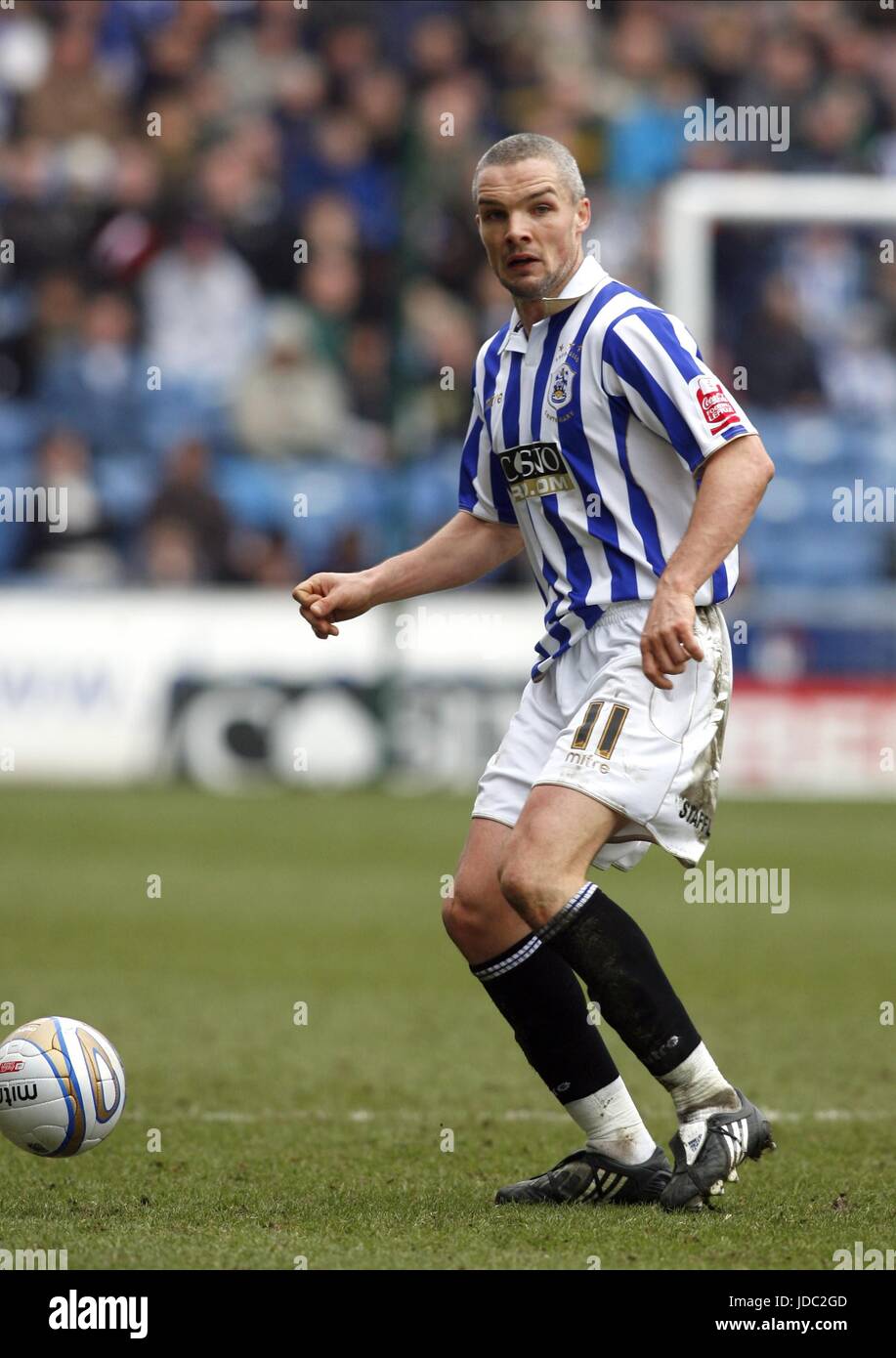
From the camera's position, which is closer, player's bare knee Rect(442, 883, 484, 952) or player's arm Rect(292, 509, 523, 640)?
player's bare knee Rect(442, 883, 484, 952)

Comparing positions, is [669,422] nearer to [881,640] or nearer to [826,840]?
[826,840]

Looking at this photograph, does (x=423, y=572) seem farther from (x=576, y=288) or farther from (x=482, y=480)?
(x=576, y=288)

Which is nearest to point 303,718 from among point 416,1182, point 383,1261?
point 416,1182

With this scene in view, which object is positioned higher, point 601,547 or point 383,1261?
point 601,547

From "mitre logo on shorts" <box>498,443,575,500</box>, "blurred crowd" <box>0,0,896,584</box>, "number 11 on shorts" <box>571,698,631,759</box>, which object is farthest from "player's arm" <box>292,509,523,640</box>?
"blurred crowd" <box>0,0,896,584</box>

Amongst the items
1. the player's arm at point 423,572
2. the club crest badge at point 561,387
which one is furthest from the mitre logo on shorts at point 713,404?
the player's arm at point 423,572

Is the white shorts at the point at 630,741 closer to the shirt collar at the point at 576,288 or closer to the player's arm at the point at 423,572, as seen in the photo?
the player's arm at the point at 423,572

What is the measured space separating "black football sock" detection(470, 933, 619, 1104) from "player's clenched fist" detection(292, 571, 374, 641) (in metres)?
0.91

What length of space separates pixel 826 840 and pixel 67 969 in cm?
606

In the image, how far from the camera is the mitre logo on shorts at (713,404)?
453cm

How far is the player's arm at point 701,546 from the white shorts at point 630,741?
121mm

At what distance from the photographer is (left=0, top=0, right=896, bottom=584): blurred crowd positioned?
17000mm

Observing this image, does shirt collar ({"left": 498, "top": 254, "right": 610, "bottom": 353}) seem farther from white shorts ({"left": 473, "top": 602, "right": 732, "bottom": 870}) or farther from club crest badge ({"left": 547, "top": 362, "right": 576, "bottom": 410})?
white shorts ({"left": 473, "top": 602, "right": 732, "bottom": 870})

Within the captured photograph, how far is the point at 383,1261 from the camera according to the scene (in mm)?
4086
